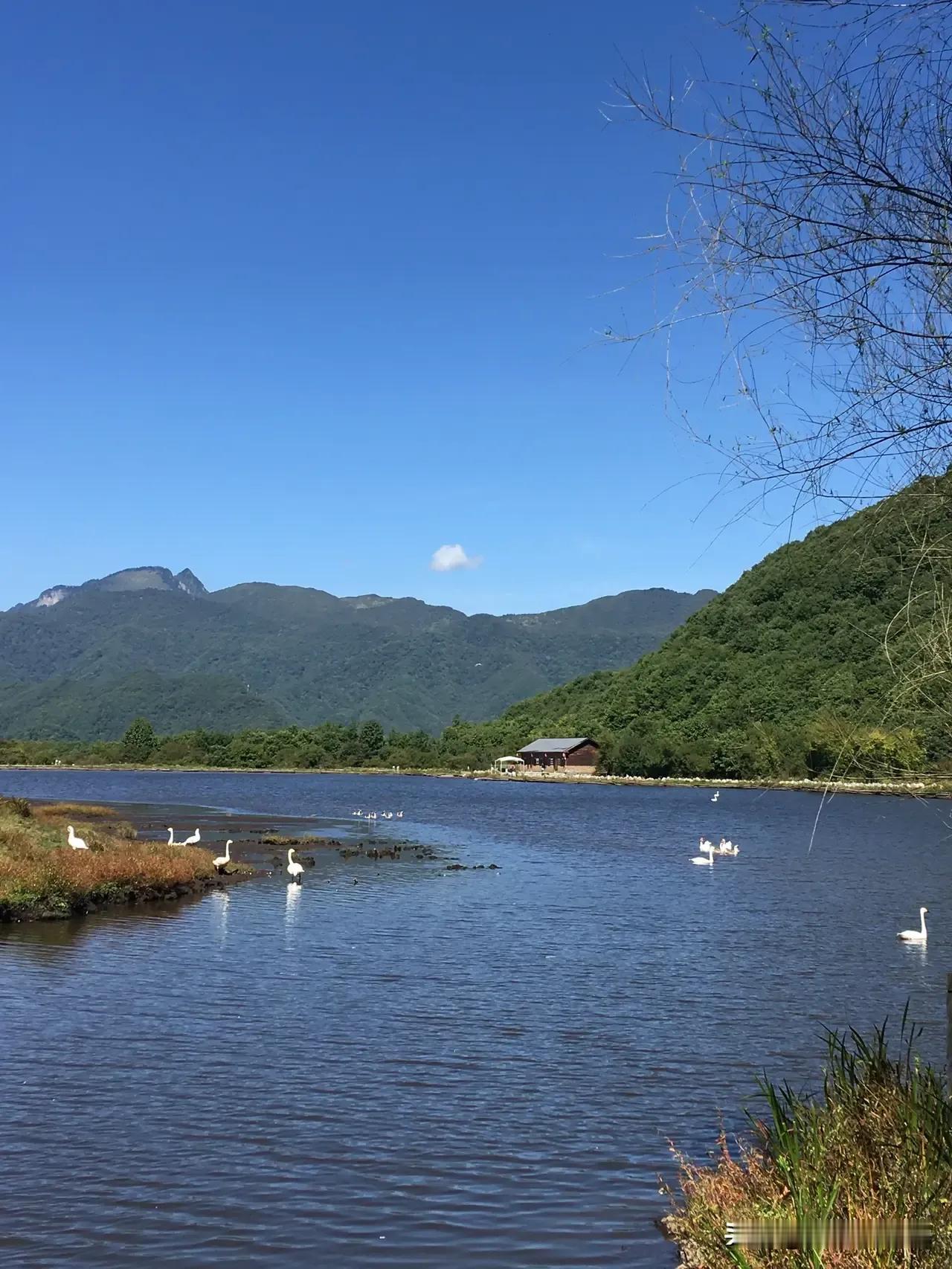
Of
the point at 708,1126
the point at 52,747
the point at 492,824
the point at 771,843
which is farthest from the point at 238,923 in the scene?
the point at 52,747

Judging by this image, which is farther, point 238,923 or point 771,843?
→ point 771,843

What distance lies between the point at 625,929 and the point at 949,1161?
69.8 feet

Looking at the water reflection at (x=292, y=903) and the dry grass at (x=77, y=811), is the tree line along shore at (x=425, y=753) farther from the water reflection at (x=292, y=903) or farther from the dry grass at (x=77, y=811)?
the water reflection at (x=292, y=903)

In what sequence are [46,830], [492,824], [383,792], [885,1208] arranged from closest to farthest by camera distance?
[885,1208], [46,830], [492,824], [383,792]

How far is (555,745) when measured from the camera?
159 m

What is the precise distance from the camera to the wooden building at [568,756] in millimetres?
154625

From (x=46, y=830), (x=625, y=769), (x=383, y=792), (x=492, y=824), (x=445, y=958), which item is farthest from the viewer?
(x=625, y=769)

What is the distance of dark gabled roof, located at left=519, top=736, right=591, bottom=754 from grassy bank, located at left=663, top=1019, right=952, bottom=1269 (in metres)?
147

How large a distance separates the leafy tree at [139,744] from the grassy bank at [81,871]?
5664 inches

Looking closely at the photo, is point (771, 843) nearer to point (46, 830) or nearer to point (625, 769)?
point (46, 830)

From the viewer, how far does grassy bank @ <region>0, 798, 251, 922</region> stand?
2716cm

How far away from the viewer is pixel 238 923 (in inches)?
1103

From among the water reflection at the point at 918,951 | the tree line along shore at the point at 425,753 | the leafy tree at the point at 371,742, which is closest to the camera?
the water reflection at the point at 918,951

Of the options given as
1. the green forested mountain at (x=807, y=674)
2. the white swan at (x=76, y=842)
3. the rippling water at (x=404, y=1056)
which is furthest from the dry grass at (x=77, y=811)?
the green forested mountain at (x=807, y=674)
